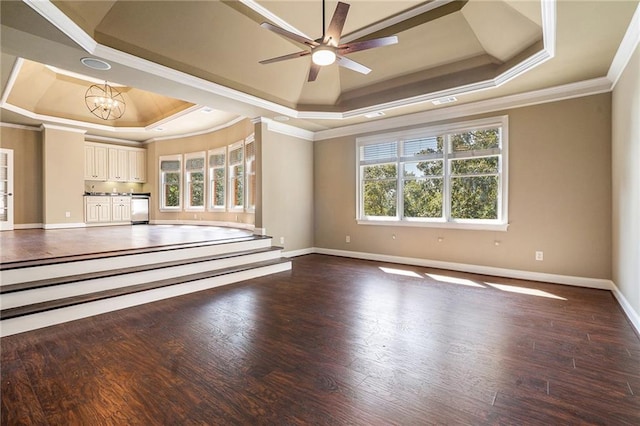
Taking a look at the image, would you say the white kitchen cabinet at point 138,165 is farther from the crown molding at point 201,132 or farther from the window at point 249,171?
the window at point 249,171

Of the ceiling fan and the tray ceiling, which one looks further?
the tray ceiling

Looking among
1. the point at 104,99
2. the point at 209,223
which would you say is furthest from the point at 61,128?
the point at 209,223

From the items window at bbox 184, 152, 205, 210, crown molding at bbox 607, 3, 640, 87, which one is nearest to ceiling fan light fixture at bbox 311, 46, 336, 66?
crown molding at bbox 607, 3, 640, 87

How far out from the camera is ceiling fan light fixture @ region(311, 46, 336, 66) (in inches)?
117

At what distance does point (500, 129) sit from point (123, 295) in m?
5.90

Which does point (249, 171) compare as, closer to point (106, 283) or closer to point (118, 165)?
point (106, 283)

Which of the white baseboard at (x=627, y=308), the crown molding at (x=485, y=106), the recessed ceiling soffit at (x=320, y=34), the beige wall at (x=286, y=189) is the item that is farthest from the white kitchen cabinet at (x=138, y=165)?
the white baseboard at (x=627, y=308)

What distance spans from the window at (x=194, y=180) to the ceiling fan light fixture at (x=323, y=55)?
270 inches

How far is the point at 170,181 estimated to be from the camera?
9.87 m

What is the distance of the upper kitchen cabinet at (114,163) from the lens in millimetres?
9242

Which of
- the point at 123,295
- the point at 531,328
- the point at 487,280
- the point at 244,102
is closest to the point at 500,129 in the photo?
the point at 487,280

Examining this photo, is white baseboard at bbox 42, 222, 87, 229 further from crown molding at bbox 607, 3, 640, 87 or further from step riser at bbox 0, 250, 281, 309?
crown molding at bbox 607, 3, 640, 87

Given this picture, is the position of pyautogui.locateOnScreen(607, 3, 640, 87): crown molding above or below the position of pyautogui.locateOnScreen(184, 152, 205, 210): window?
above

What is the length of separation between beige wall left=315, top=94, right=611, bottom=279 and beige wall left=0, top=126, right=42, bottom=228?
10141 millimetres
